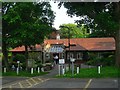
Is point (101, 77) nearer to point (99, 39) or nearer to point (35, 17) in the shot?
point (35, 17)

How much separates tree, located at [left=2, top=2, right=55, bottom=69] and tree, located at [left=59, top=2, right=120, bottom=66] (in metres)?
3.96

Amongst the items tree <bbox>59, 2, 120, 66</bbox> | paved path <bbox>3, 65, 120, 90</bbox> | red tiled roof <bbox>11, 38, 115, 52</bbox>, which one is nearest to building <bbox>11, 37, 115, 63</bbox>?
red tiled roof <bbox>11, 38, 115, 52</bbox>

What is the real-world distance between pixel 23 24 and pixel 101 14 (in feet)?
28.6

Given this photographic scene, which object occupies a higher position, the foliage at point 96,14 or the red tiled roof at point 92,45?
the foliage at point 96,14

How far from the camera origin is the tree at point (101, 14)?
38062mm

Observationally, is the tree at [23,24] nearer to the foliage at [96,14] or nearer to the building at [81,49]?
A: the foliage at [96,14]

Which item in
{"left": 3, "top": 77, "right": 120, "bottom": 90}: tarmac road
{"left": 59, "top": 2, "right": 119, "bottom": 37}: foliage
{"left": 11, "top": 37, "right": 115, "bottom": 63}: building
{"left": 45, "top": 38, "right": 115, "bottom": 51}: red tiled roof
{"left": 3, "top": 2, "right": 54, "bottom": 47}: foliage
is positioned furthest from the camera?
{"left": 45, "top": 38, "right": 115, "bottom": 51}: red tiled roof

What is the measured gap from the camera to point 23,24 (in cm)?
3759

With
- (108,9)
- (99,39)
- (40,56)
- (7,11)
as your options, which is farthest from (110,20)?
(99,39)

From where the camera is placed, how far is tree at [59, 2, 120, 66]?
125 feet

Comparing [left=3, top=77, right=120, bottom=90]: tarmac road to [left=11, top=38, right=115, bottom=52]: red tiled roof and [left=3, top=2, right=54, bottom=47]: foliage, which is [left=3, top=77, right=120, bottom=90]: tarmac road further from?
[left=11, top=38, right=115, bottom=52]: red tiled roof

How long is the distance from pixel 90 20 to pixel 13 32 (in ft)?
33.3

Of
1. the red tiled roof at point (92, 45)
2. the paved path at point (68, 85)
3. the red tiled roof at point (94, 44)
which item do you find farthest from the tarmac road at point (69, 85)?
the red tiled roof at point (94, 44)

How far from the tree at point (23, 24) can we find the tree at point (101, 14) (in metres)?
3.96
